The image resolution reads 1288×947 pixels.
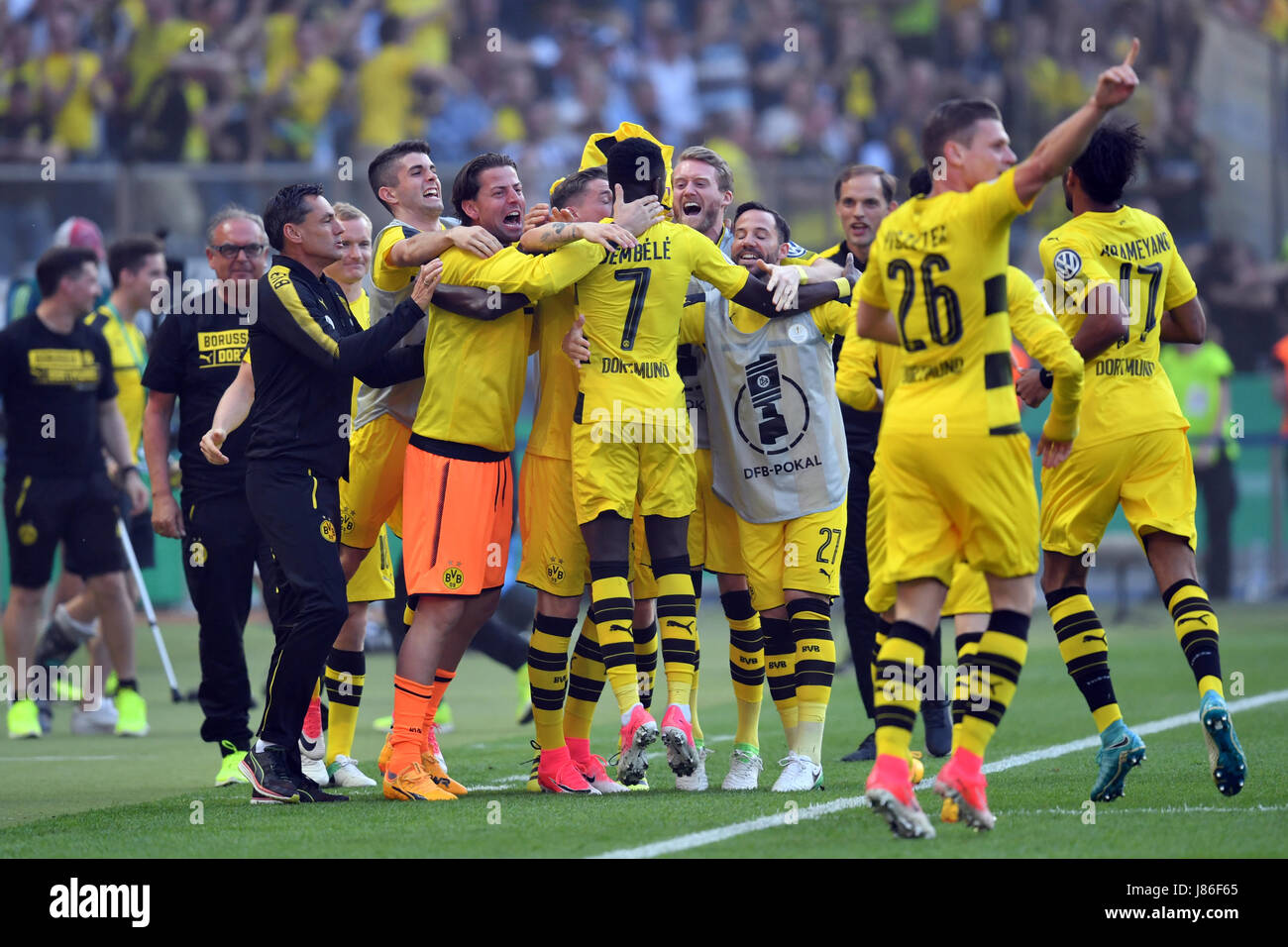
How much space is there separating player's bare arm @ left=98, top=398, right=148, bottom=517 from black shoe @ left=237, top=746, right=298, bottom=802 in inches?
136

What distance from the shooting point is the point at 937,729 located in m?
7.80

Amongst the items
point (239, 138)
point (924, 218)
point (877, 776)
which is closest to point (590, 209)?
point (924, 218)

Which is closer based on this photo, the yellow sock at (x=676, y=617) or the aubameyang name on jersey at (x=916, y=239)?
the aubameyang name on jersey at (x=916, y=239)

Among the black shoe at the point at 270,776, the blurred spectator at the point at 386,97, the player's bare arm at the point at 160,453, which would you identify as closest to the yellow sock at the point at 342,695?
the black shoe at the point at 270,776

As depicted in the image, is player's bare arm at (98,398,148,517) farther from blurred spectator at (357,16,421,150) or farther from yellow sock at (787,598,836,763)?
blurred spectator at (357,16,421,150)

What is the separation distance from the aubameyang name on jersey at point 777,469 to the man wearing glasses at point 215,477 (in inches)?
→ 83.4

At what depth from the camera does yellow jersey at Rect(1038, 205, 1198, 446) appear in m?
6.32

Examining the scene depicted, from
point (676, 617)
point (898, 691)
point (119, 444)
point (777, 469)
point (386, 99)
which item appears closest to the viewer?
point (898, 691)

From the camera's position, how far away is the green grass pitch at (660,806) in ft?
17.1

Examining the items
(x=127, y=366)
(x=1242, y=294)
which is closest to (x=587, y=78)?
(x=1242, y=294)

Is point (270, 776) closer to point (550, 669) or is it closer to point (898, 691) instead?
point (550, 669)

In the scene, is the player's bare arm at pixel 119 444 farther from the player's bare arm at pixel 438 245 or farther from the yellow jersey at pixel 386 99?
the yellow jersey at pixel 386 99

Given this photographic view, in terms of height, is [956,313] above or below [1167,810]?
above

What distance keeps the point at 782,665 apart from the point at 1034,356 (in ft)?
6.15
